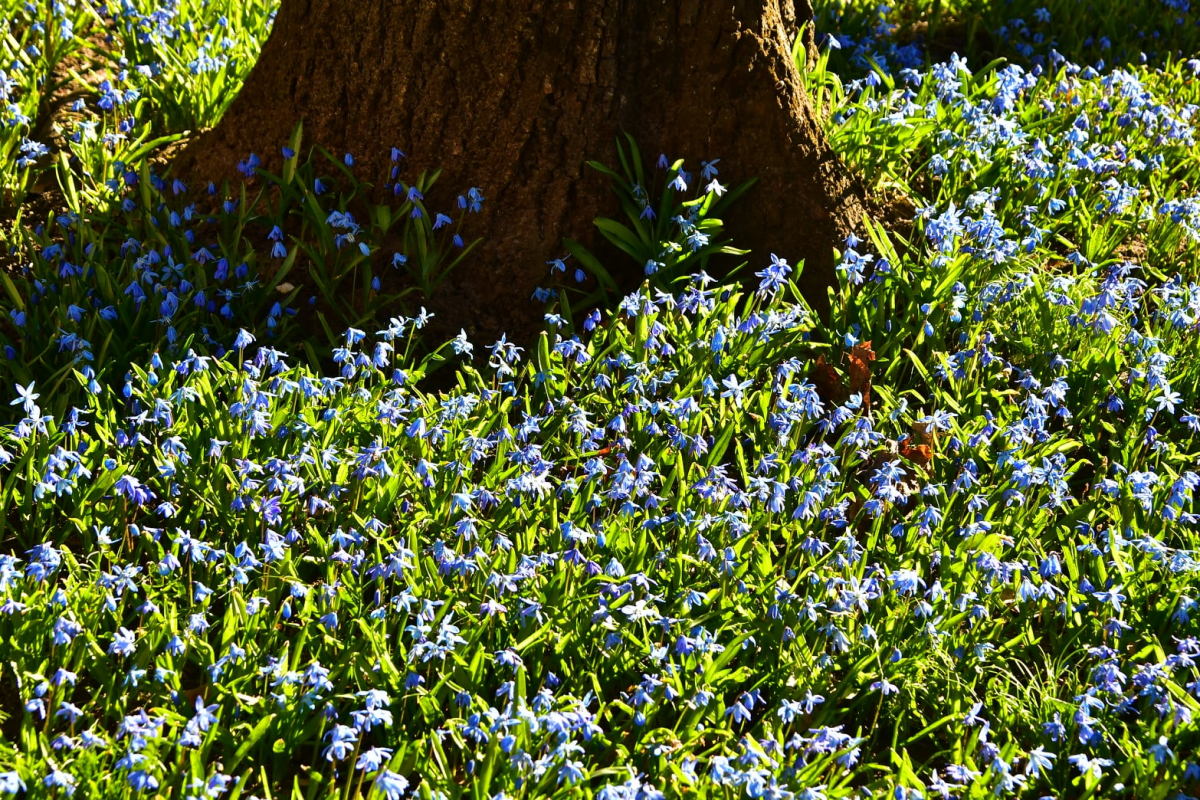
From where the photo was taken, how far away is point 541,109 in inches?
154

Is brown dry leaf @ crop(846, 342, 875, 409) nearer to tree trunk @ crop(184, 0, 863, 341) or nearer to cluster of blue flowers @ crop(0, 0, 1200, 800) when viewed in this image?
cluster of blue flowers @ crop(0, 0, 1200, 800)

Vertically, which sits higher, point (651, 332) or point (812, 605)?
point (651, 332)

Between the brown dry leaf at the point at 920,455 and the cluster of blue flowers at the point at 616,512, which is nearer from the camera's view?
the cluster of blue flowers at the point at 616,512

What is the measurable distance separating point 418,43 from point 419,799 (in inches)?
101

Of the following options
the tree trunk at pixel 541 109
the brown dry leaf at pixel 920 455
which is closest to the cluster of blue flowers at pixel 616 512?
the brown dry leaf at pixel 920 455

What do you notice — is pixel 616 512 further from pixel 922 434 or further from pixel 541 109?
pixel 541 109

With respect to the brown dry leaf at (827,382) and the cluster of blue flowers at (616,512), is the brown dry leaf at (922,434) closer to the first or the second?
the cluster of blue flowers at (616,512)

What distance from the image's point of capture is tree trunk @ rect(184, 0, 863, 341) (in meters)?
3.88

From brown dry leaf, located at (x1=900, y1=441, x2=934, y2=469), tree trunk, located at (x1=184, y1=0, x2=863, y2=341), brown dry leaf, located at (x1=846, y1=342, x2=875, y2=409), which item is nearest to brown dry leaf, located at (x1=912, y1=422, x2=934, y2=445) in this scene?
brown dry leaf, located at (x1=900, y1=441, x2=934, y2=469)

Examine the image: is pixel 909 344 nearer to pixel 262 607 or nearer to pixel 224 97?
pixel 262 607

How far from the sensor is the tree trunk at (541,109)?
12.7 ft

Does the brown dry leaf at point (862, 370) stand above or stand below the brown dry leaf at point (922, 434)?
above

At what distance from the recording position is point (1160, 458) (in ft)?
11.8

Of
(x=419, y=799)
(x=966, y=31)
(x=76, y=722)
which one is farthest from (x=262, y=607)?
(x=966, y=31)
